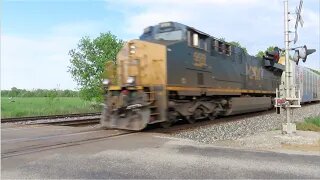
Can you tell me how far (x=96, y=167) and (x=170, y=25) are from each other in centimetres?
753

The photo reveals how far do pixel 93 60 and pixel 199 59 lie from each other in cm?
2255

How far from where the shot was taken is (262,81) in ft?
68.6

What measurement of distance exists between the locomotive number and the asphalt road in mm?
5247

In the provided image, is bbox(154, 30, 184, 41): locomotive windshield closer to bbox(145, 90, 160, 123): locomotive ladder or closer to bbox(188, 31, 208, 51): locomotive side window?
bbox(188, 31, 208, 51): locomotive side window

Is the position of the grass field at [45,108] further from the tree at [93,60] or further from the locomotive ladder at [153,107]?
the locomotive ladder at [153,107]

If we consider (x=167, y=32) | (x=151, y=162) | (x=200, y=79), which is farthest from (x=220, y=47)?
(x=151, y=162)

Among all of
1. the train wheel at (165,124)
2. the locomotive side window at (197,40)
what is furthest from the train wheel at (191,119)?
the locomotive side window at (197,40)

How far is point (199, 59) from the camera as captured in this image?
13.4 meters

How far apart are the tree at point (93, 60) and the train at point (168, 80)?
19529 mm

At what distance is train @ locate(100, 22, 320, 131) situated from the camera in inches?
446

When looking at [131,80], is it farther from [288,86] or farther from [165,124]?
[288,86]

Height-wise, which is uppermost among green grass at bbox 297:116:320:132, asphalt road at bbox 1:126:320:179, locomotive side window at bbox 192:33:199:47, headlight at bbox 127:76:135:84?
locomotive side window at bbox 192:33:199:47

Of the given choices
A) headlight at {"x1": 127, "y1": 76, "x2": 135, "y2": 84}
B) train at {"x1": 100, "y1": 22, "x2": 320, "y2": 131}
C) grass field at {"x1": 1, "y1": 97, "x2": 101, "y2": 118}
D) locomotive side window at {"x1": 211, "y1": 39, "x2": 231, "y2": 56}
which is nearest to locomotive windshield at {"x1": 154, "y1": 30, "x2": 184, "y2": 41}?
train at {"x1": 100, "y1": 22, "x2": 320, "y2": 131}

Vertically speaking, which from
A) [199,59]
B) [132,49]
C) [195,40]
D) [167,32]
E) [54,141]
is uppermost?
[167,32]
